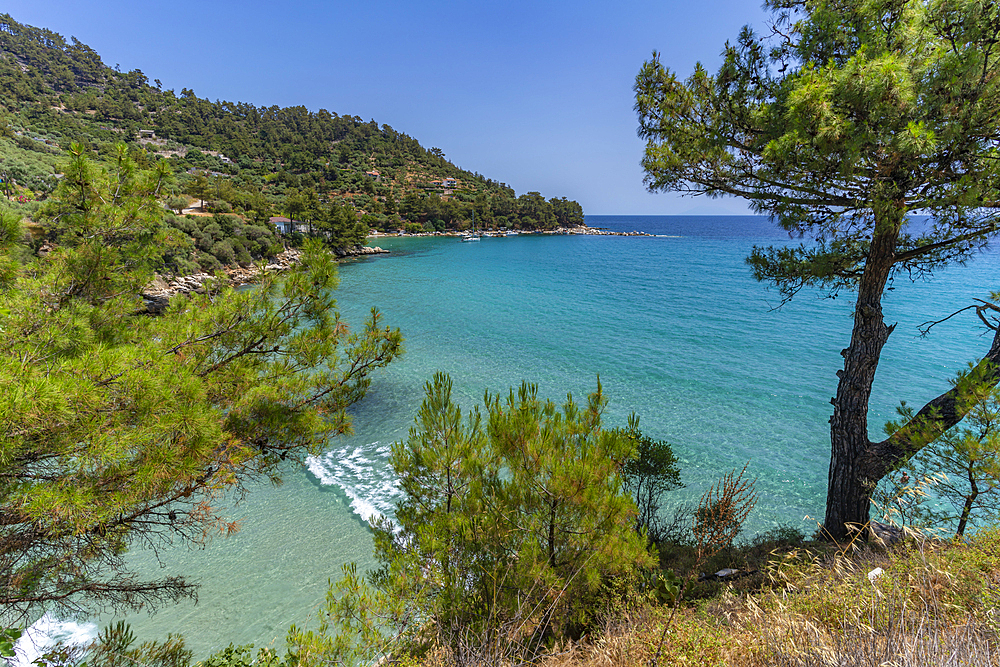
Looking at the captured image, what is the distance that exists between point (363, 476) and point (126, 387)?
18.9ft

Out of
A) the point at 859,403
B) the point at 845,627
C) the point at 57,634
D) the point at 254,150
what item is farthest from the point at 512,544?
the point at 254,150

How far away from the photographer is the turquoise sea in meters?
5.43

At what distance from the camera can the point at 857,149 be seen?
3201mm

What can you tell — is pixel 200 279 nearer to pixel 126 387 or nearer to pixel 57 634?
pixel 57 634

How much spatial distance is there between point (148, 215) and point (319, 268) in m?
1.59

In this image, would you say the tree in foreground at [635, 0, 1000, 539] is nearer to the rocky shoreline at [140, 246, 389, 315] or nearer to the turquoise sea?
the turquoise sea

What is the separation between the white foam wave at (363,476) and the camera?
6738 millimetres

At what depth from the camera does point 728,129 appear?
430 cm

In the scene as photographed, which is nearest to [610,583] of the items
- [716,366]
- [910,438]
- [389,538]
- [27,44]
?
[389,538]

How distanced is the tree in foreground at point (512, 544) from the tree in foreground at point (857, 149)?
5.70 ft

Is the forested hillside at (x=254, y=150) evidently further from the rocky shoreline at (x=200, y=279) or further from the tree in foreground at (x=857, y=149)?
the tree in foreground at (x=857, y=149)

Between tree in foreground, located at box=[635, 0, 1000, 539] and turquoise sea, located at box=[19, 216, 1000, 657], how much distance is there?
76 centimetres

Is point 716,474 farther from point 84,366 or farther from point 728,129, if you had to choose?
point 84,366

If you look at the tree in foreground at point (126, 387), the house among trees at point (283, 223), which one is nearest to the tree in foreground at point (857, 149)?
the tree in foreground at point (126, 387)
